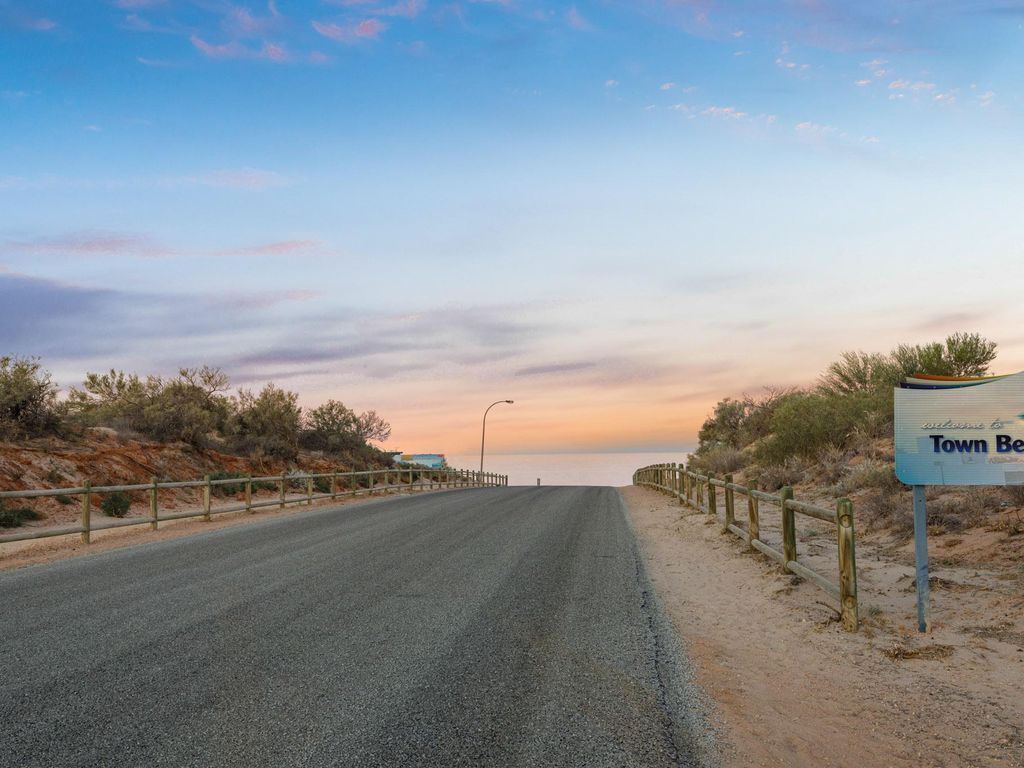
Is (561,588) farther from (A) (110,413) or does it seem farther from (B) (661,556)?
(A) (110,413)

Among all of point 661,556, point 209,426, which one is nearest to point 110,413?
point 209,426

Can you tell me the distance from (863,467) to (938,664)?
11.6 metres

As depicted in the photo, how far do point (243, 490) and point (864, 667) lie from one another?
25758 mm

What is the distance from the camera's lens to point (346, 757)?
164 inches

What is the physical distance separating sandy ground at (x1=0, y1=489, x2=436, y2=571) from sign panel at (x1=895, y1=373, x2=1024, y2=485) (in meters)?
13.1

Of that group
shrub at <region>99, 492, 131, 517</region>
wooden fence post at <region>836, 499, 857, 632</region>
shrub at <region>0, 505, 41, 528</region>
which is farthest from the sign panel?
shrub at <region>99, 492, 131, 517</region>

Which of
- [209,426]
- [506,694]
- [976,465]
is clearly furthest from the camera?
[209,426]

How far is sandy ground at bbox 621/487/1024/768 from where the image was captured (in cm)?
459

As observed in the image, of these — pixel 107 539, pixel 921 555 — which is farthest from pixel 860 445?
pixel 107 539

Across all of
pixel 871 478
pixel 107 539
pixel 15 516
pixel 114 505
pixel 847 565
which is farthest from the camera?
pixel 114 505

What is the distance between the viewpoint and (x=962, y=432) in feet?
22.1

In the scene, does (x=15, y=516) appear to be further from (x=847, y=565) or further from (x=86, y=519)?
(x=847, y=565)

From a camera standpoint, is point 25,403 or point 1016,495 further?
point 25,403

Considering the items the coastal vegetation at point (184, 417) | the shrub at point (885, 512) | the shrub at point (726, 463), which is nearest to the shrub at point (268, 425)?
the coastal vegetation at point (184, 417)
